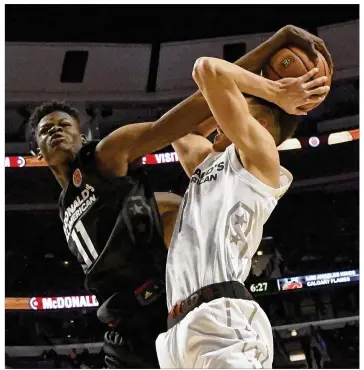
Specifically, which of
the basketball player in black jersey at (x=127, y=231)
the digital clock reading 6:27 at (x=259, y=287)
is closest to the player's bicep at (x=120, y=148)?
the basketball player in black jersey at (x=127, y=231)

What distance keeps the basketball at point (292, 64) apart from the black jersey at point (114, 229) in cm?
67

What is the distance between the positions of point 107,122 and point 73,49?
6.18 feet

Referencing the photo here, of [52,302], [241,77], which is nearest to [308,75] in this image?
[241,77]

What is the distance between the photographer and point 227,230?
2215mm

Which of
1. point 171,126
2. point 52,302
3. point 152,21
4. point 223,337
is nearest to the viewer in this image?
point 223,337

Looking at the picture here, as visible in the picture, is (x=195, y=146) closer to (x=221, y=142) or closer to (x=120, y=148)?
(x=221, y=142)

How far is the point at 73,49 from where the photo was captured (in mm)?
13469

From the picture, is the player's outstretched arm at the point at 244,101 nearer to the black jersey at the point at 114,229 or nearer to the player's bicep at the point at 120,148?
the player's bicep at the point at 120,148

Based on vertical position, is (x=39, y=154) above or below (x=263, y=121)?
above

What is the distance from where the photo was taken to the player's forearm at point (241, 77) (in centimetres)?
218

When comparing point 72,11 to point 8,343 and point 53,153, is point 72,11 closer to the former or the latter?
point 8,343

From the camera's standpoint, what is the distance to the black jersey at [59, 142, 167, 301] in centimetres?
247

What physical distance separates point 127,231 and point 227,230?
17.0 inches

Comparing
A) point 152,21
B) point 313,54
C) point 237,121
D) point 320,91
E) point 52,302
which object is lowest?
point 237,121
